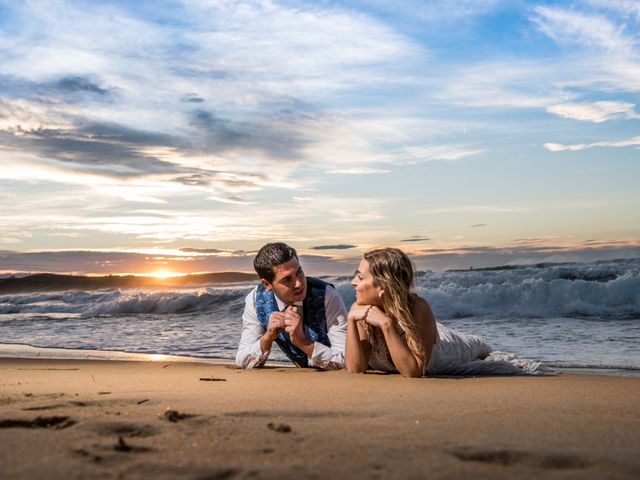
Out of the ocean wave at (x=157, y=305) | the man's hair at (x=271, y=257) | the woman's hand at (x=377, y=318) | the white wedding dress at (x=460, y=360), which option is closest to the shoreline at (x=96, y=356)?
the white wedding dress at (x=460, y=360)

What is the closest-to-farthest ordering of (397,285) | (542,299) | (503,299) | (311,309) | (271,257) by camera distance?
1. (397,285)
2. (271,257)
3. (311,309)
4. (542,299)
5. (503,299)

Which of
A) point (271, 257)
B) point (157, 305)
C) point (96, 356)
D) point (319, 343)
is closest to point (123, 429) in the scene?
point (271, 257)

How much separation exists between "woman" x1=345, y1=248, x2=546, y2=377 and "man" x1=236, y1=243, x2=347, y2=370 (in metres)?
0.38

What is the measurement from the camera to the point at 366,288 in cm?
483

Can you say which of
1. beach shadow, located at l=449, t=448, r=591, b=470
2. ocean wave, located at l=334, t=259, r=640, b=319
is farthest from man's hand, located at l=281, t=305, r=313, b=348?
ocean wave, located at l=334, t=259, r=640, b=319

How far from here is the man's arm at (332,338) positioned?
216 inches

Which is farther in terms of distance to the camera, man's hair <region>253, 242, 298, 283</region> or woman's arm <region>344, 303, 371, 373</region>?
man's hair <region>253, 242, 298, 283</region>

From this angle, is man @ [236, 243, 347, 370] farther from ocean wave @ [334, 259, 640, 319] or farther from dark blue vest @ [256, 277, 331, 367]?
ocean wave @ [334, 259, 640, 319]

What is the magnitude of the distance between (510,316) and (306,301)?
9.16 metres

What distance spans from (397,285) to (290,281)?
38.8 inches

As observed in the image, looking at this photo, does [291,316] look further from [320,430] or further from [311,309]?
[320,430]

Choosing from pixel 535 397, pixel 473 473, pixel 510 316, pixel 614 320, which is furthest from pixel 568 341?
pixel 473 473

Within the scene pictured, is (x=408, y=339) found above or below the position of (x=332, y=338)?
above

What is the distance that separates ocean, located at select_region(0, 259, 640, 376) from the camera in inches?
338
